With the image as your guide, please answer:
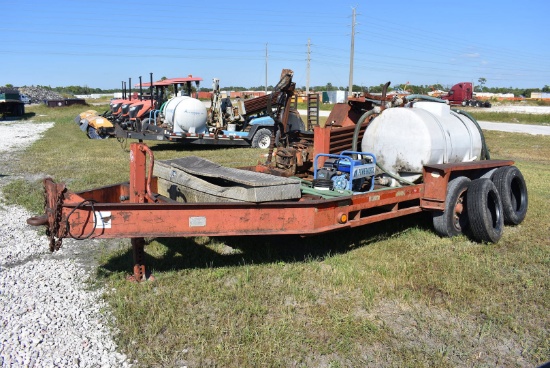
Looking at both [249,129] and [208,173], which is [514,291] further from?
[249,129]

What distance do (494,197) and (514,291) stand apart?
173cm

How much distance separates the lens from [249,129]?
15453 millimetres

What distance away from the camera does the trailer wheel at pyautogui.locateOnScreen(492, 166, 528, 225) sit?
6230 mm

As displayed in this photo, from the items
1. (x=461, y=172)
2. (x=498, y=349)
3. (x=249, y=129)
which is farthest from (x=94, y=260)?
(x=249, y=129)

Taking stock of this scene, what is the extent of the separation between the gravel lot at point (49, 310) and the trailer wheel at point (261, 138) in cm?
994

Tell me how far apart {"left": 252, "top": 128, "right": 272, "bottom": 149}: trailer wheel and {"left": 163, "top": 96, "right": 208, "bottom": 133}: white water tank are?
1.71 meters

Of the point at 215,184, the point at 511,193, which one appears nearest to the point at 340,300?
the point at 215,184

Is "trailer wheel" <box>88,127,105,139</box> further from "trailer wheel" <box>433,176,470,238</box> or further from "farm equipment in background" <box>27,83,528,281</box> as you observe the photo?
"trailer wheel" <box>433,176,470,238</box>

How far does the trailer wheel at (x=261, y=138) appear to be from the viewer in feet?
50.0

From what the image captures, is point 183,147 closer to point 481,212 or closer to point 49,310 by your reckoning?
point 481,212

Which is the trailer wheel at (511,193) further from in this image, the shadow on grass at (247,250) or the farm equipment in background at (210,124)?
the farm equipment in background at (210,124)

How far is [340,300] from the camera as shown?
4.10 meters

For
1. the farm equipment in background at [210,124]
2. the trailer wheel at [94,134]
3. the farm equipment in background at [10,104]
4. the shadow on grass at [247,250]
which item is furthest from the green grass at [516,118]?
the farm equipment in background at [10,104]

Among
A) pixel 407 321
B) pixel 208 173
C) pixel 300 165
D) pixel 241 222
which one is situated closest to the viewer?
pixel 407 321
